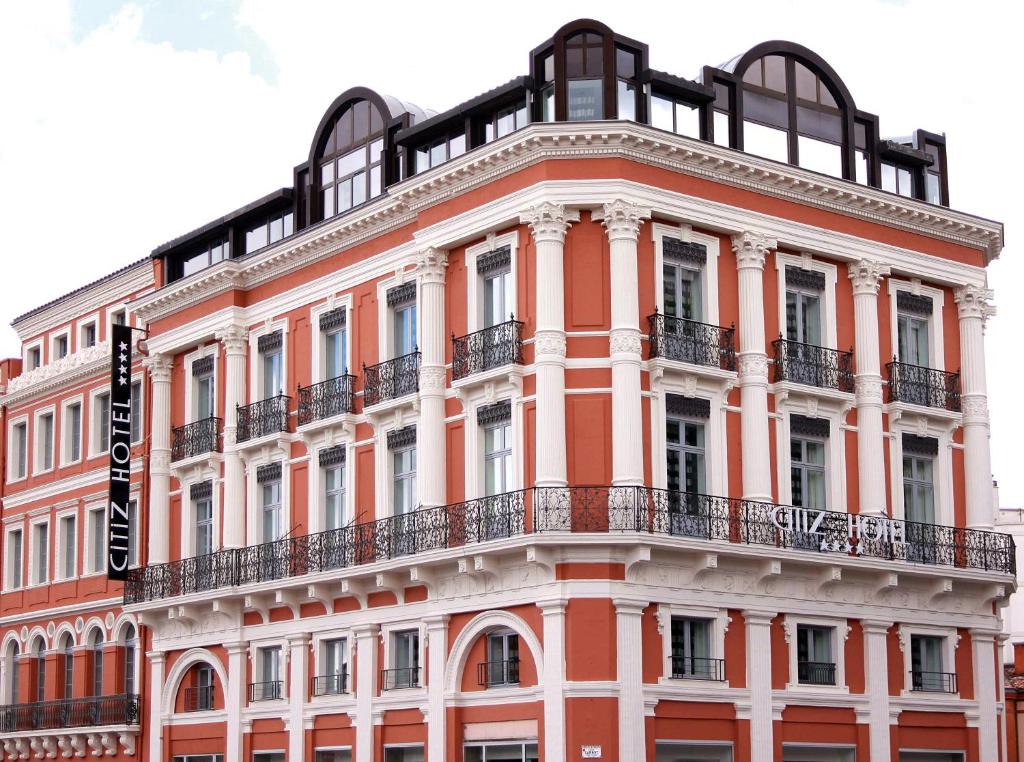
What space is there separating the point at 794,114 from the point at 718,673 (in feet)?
43.7

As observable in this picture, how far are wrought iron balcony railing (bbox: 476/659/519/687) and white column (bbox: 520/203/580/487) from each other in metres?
3.96

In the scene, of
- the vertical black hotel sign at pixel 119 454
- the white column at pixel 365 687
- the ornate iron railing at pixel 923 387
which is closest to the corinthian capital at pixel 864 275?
the ornate iron railing at pixel 923 387

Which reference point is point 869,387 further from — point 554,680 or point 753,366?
point 554,680

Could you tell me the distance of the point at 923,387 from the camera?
4241 cm

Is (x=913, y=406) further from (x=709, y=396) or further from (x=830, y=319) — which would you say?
(x=709, y=396)

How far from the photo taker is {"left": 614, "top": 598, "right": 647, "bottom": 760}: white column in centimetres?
3575

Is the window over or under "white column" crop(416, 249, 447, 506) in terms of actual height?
under

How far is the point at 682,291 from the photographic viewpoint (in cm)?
3919

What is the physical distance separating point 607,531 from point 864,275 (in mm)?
9976

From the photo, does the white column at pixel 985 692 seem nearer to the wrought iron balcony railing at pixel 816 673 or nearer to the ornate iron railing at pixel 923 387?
the wrought iron balcony railing at pixel 816 673

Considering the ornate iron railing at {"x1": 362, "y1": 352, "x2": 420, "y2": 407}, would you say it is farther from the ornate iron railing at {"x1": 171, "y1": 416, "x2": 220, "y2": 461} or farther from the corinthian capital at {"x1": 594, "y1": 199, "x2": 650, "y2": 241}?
the ornate iron railing at {"x1": 171, "y1": 416, "x2": 220, "y2": 461}

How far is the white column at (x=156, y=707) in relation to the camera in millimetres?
47688

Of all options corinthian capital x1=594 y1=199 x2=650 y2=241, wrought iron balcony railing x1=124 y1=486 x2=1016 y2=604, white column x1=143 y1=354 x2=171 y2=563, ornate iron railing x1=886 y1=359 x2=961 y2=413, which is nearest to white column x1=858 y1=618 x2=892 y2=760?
wrought iron balcony railing x1=124 y1=486 x2=1016 y2=604

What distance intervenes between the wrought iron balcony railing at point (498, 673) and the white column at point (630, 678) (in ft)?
8.29
